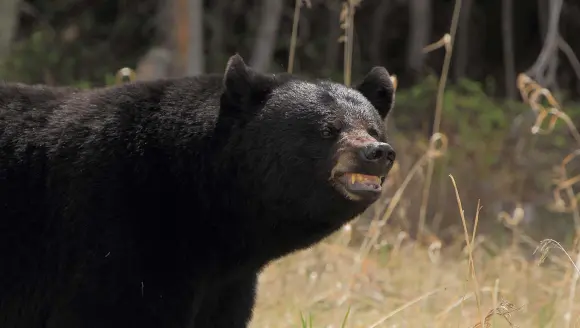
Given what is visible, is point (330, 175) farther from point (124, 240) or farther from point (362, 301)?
point (362, 301)

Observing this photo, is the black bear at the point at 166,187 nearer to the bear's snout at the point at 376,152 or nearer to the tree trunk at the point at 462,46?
the bear's snout at the point at 376,152

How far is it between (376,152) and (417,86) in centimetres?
837

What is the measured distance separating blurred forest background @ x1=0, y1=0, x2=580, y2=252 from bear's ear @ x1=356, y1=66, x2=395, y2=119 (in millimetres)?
3702

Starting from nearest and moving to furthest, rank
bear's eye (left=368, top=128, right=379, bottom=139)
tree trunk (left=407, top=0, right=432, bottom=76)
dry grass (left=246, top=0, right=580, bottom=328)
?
bear's eye (left=368, top=128, right=379, bottom=139)
dry grass (left=246, top=0, right=580, bottom=328)
tree trunk (left=407, top=0, right=432, bottom=76)

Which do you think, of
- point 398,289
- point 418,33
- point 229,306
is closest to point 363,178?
point 229,306

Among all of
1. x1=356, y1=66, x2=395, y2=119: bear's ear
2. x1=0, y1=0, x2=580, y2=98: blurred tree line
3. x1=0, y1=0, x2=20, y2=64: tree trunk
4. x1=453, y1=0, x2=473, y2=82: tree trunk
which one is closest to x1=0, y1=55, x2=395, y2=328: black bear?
x1=356, y1=66, x2=395, y2=119: bear's ear

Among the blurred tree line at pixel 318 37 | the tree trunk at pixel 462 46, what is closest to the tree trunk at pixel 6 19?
the blurred tree line at pixel 318 37

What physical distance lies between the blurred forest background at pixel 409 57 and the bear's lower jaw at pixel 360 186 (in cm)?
417

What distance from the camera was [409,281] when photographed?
5742 millimetres

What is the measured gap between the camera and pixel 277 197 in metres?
3.44

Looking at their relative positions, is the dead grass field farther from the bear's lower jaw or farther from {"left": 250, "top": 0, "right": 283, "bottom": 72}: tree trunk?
{"left": 250, "top": 0, "right": 283, "bottom": 72}: tree trunk

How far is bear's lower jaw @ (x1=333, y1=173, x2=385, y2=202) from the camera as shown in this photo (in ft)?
10.6

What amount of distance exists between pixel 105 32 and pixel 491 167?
644 centimetres

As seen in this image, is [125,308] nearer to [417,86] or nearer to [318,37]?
[417,86]
